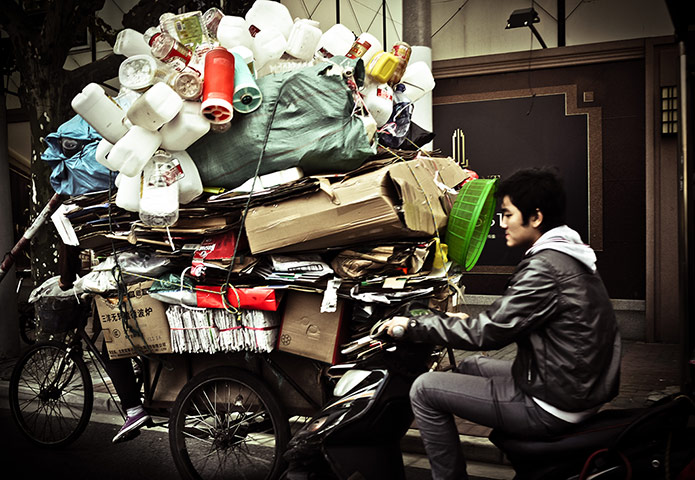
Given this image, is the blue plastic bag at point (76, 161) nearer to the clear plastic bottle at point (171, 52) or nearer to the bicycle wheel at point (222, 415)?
the clear plastic bottle at point (171, 52)

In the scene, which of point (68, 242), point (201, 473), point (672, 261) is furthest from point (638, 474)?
point (672, 261)

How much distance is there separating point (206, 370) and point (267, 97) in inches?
63.9

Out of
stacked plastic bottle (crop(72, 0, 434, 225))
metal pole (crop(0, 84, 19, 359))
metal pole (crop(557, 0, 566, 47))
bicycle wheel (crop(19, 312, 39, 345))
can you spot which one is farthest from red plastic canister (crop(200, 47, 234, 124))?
bicycle wheel (crop(19, 312, 39, 345))

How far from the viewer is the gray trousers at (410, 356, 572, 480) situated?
259 cm

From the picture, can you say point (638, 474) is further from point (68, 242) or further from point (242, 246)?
point (68, 242)

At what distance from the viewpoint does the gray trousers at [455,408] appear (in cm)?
259

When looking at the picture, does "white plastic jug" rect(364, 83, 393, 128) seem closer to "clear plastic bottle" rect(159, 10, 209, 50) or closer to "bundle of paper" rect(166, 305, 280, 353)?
"clear plastic bottle" rect(159, 10, 209, 50)

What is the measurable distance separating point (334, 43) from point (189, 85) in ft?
4.25

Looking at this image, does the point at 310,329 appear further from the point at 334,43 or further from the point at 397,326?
the point at 334,43

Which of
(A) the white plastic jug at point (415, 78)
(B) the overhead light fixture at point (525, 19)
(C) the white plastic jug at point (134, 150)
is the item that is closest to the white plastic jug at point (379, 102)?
(A) the white plastic jug at point (415, 78)

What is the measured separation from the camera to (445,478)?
2691 millimetres

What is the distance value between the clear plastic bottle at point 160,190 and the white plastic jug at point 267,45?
948mm

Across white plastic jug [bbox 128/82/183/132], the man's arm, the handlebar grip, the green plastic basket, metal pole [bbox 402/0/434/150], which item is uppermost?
metal pole [bbox 402/0/434/150]

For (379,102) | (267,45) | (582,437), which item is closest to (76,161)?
(267,45)
